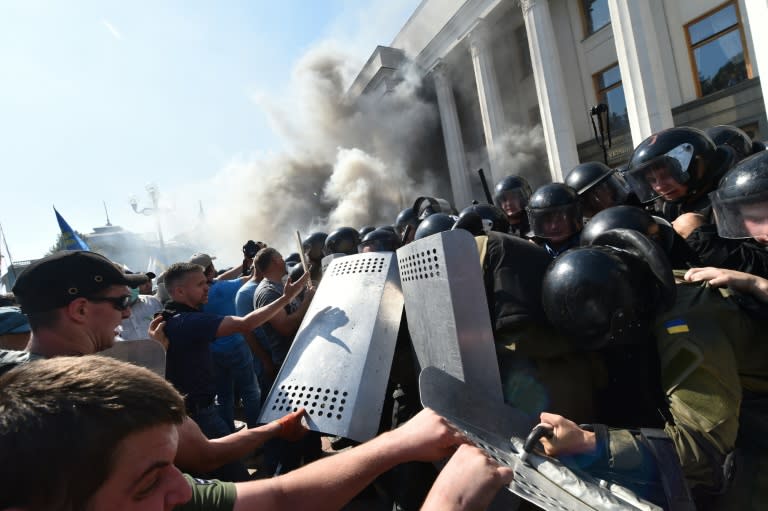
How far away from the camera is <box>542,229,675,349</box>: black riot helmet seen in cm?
155

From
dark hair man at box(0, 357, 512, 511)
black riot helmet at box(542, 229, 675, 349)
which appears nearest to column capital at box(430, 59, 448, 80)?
black riot helmet at box(542, 229, 675, 349)

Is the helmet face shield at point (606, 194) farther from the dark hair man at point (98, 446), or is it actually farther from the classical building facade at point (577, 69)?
the classical building facade at point (577, 69)

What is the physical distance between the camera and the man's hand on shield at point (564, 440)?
1.26 metres

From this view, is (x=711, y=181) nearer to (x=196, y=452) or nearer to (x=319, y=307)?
(x=319, y=307)

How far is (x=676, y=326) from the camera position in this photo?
1475 mm

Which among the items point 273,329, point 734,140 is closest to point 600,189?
point 734,140

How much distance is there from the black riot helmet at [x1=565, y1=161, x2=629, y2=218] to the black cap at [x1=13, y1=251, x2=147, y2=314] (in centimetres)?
375

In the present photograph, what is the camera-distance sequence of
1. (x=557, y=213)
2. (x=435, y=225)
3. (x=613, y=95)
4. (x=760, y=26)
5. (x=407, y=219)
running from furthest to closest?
(x=613, y=95) < (x=407, y=219) < (x=760, y=26) < (x=435, y=225) < (x=557, y=213)

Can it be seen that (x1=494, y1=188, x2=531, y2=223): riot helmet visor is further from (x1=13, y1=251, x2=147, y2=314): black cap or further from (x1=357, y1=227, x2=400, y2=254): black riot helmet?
(x1=13, y1=251, x2=147, y2=314): black cap

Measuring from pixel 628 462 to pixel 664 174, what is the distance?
2294 mm

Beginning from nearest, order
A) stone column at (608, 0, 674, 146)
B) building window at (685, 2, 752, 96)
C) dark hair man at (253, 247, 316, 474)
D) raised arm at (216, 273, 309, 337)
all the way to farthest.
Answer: dark hair man at (253, 247, 316, 474) → raised arm at (216, 273, 309, 337) → stone column at (608, 0, 674, 146) → building window at (685, 2, 752, 96)

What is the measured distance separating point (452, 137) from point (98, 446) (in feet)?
65.9

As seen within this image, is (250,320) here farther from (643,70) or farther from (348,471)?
(643,70)

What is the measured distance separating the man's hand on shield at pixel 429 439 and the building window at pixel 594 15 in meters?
16.5
